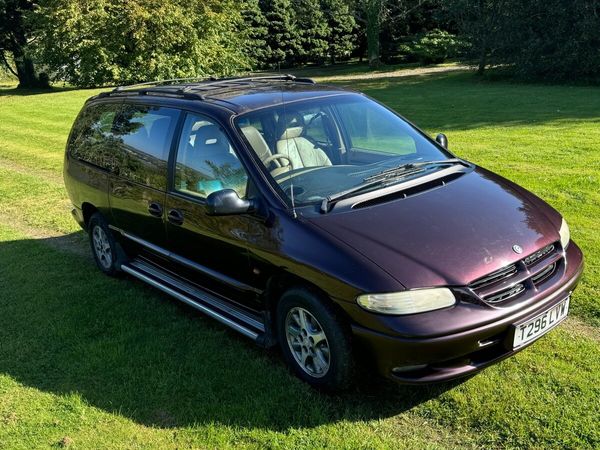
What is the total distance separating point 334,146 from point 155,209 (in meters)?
1.53

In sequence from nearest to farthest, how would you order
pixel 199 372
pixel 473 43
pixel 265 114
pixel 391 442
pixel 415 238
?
pixel 391 442 < pixel 415 238 < pixel 199 372 < pixel 265 114 < pixel 473 43

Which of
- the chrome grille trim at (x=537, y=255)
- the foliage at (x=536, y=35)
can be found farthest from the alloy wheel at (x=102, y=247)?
the foliage at (x=536, y=35)

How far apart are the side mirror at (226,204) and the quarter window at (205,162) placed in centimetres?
26

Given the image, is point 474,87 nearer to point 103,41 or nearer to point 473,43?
point 473,43

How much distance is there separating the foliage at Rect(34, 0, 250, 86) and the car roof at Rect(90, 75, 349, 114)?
80.4 feet

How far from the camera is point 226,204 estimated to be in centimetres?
368

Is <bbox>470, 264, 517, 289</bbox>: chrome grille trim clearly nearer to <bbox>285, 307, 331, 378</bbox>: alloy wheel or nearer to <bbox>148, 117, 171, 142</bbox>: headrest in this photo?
<bbox>285, 307, 331, 378</bbox>: alloy wheel

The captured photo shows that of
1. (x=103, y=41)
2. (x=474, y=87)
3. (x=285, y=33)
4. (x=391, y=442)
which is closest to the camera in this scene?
(x=391, y=442)

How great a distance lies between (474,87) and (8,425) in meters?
21.4

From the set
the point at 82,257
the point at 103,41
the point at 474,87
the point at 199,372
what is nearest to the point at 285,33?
the point at 103,41

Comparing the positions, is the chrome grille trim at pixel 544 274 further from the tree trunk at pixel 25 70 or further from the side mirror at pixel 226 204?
the tree trunk at pixel 25 70

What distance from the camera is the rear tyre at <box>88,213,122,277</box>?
559 cm

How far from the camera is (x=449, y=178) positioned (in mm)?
4129

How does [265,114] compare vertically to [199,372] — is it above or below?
above
